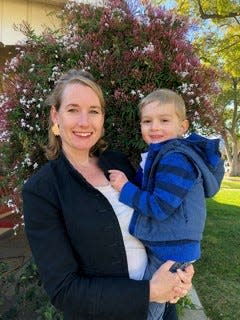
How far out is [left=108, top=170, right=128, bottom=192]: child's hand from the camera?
2.16 metres

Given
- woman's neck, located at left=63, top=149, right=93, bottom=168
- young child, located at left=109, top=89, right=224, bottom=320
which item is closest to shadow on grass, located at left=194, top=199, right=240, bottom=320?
young child, located at left=109, top=89, right=224, bottom=320

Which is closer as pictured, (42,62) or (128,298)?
(128,298)

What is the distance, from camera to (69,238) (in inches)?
74.2

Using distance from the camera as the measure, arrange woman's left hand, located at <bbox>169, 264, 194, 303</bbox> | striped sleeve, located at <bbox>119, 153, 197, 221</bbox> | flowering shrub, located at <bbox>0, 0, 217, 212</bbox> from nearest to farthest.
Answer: woman's left hand, located at <bbox>169, 264, 194, 303</bbox> → striped sleeve, located at <bbox>119, 153, 197, 221</bbox> → flowering shrub, located at <bbox>0, 0, 217, 212</bbox>

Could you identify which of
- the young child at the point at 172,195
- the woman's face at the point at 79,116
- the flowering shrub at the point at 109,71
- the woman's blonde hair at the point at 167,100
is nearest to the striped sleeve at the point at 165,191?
the young child at the point at 172,195

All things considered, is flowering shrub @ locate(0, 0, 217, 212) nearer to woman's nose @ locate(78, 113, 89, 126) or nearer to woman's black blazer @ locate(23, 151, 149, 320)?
woman's nose @ locate(78, 113, 89, 126)

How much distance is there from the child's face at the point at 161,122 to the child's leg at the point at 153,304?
0.74 m

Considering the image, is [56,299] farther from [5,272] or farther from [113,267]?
[5,272]

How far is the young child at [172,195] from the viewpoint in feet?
6.99

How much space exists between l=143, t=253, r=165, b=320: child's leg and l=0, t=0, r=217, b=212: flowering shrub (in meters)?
1.57

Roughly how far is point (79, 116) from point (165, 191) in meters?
0.51

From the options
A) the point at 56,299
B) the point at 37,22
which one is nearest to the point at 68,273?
the point at 56,299

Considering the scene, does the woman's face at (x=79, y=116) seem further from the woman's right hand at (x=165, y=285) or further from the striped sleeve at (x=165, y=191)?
the woman's right hand at (x=165, y=285)

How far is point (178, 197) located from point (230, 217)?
9.96 metres
